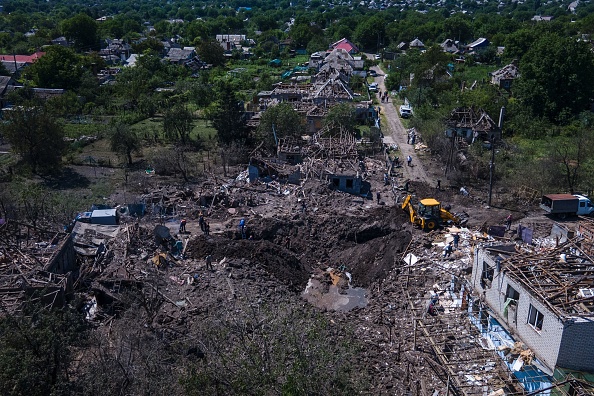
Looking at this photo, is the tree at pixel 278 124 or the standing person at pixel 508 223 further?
the tree at pixel 278 124

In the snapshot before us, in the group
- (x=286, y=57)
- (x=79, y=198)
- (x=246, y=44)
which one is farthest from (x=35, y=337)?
(x=246, y=44)

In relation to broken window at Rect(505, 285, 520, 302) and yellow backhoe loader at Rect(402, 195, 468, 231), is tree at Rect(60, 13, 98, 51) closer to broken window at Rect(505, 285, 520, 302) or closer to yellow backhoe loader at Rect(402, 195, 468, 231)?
yellow backhoe loader at Rect(402, 195, 468, 231)

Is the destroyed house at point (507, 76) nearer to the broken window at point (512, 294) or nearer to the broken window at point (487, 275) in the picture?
the broken window at point (487, 275)

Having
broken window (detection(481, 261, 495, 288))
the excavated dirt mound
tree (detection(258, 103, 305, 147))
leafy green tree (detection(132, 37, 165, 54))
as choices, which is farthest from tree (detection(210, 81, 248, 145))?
leafy green tree (detection(132, 37, 165, 54))

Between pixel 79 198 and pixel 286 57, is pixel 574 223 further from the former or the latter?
pixel 286 57

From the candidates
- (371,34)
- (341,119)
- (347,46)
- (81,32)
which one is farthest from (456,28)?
(81,32)

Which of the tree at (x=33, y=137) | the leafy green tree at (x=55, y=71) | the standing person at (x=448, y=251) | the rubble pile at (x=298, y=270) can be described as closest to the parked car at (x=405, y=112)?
the rubble pile at (x=298, y=270)
